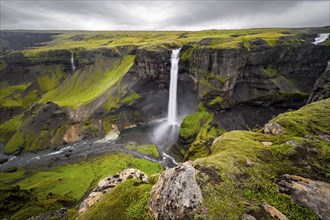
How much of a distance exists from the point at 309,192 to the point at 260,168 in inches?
111

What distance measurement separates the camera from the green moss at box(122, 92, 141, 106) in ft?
248

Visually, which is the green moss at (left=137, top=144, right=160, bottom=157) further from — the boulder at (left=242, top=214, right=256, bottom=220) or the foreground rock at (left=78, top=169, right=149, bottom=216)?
the boulder at (left=242, top=214, right=256, bottom=220)

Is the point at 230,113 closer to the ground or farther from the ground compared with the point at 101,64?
closer to the ground

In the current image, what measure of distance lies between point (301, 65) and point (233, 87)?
77.6ft

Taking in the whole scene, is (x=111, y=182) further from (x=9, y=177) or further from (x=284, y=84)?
(x=284, y=84)

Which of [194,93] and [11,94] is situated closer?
[194,93]

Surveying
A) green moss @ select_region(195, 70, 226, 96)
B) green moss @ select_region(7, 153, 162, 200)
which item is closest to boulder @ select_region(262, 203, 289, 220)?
green moss @ select_region(7, 153, 162, 200)

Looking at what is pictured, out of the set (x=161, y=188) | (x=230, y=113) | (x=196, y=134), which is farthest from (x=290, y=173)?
(x=230, y=113)

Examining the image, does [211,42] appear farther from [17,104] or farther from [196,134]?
[17,104]

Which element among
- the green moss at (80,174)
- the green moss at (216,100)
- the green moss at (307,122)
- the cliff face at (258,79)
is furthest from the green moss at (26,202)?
the cliff face at (258,79)

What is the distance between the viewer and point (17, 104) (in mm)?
95000

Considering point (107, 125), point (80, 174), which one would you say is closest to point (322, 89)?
point (80, 174)

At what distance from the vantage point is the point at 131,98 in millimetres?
76688

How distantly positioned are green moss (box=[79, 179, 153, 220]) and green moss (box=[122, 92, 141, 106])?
62834mm
